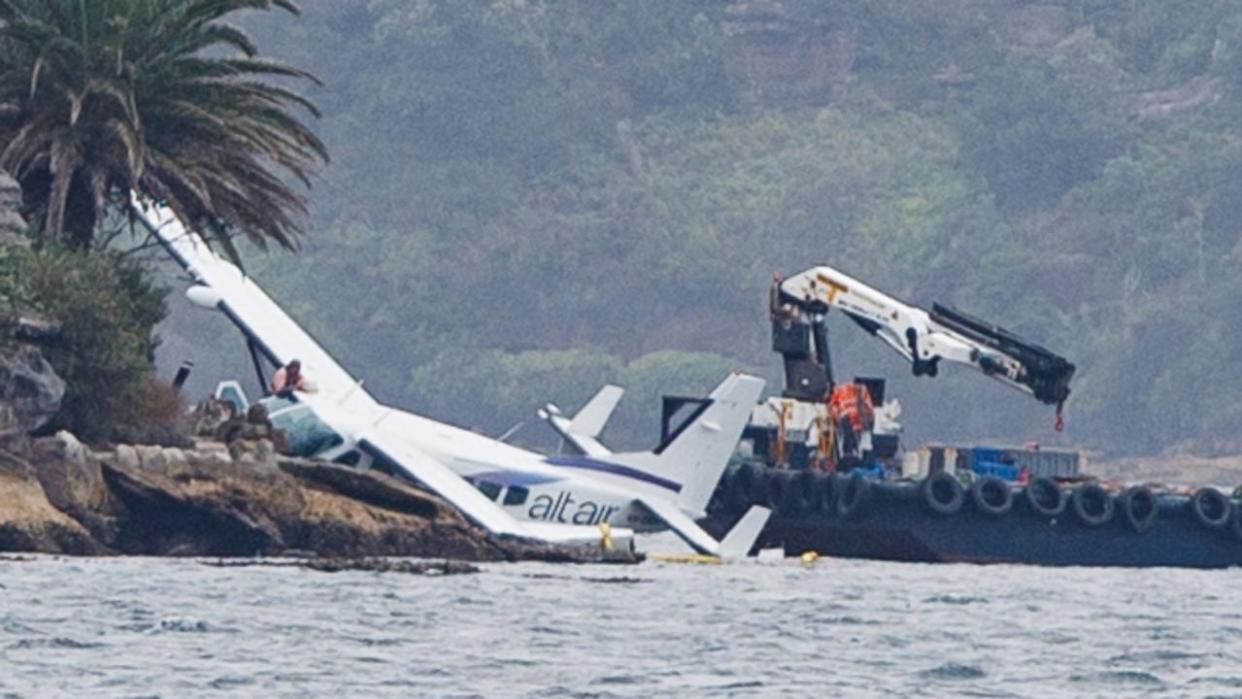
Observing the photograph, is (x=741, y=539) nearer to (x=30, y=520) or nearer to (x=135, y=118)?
(x=135, y=118)

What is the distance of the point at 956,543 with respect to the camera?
8212cm

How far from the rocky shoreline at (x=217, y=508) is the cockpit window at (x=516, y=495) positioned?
619 cm

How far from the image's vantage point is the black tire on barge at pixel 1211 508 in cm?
8356

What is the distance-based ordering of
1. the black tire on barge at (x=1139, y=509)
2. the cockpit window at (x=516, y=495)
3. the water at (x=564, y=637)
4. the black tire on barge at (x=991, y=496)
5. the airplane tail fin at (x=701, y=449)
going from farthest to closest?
the black tire on barge at (x=1139, y=509) < the black tire on barge at (x=991, y=496) < the airplane tail fin at (x=701, y=449) < the cockpit window at (x=516, y=495) < the water at (x=564, y=637)

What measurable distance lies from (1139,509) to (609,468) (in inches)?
626

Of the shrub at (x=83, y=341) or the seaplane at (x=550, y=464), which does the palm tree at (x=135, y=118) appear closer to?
the seaplane at (x=550, y=464)

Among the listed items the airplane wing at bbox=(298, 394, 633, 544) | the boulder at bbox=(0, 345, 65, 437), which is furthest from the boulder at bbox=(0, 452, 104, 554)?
the airplane wing at bbox=(298, 394, 633, 544)

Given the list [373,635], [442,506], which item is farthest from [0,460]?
[373,635]

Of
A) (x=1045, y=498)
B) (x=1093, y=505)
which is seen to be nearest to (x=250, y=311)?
(x=1045, y=498)

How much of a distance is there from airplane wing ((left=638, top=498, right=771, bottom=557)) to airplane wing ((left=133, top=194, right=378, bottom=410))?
904cm

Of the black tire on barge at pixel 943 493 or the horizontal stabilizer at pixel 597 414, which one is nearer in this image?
the horizontal stabilizer at pixel 597 414

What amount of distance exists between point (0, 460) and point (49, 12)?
12077mm

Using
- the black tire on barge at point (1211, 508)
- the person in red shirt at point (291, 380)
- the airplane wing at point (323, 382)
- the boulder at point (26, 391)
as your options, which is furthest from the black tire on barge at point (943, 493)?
the boulder at point (26, 391)

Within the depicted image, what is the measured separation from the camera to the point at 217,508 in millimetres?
61156
